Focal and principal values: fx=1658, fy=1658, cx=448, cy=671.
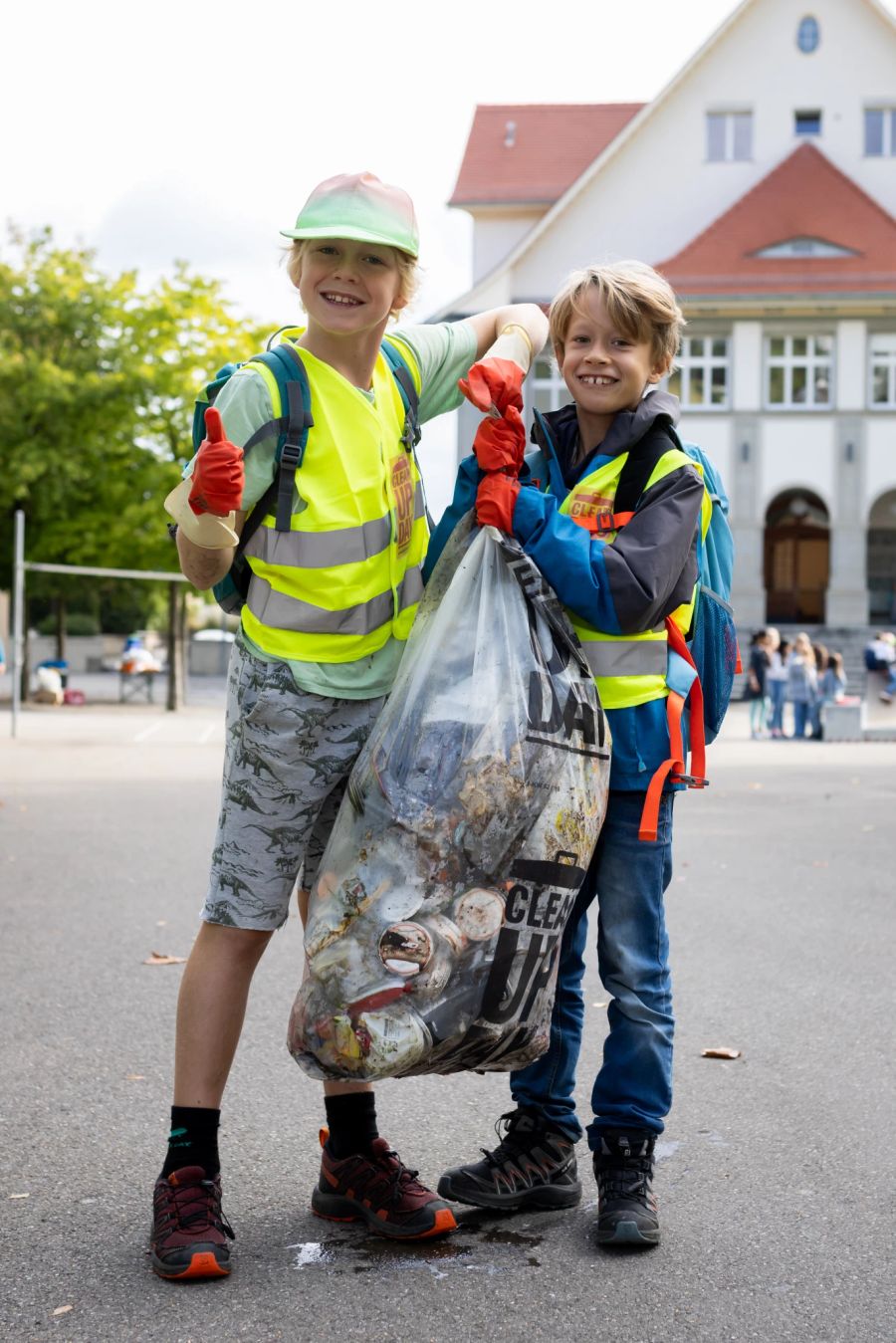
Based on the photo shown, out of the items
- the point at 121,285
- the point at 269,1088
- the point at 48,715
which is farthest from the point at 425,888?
the point at 121,285

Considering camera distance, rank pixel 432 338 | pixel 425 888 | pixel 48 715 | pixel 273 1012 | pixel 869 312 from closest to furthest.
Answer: pixel 425 888, pixel 432 338, pixel 273 1012, pixel 48 715, pixel 869 312

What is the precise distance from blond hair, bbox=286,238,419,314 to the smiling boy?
328 mm

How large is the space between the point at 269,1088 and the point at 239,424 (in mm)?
2069

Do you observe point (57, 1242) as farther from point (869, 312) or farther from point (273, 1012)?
point (869, 312)

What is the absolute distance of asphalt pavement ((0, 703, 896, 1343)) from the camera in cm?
282

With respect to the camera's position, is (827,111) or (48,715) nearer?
(48,715)

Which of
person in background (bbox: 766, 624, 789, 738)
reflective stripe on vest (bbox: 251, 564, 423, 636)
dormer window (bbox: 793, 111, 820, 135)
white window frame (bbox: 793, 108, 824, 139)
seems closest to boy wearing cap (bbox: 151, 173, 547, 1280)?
reflective stripe on vest (bbox: 251, 564, 423, 636)

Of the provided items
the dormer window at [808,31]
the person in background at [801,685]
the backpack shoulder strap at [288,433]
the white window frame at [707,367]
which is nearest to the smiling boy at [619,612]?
the backpack shoulder strap at [288,433]

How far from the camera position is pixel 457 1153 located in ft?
12.3

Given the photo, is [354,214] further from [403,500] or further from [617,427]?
[617,427]

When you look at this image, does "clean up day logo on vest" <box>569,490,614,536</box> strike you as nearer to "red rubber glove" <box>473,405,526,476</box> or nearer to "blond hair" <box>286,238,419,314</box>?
"red rubber glove" <box>473,405,526,476</box>

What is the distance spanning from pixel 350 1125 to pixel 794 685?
20.1 m

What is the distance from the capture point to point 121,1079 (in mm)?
4371

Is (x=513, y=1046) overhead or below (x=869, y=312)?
below
